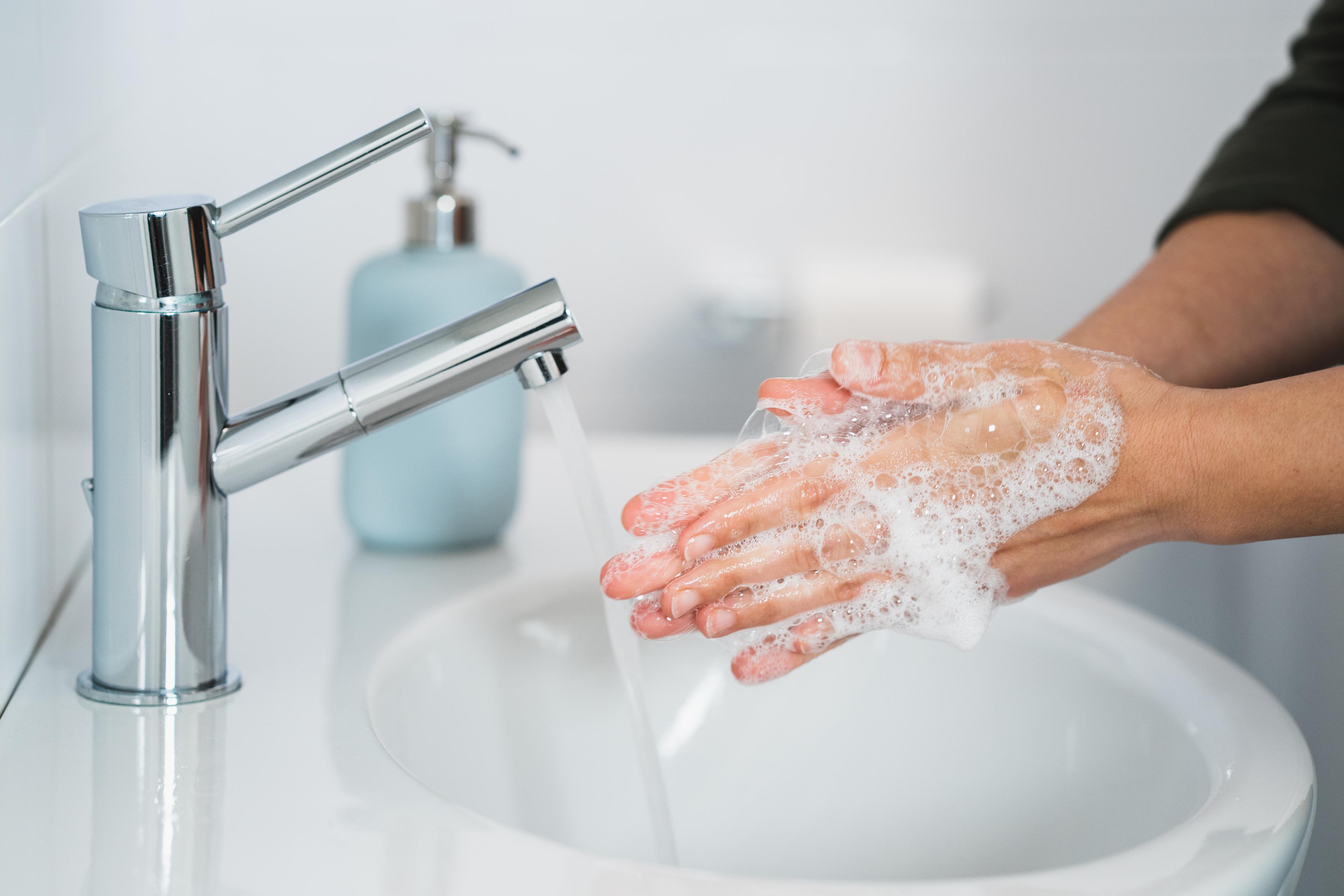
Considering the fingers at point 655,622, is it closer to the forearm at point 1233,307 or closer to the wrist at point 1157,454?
the wrist at point 1157,454

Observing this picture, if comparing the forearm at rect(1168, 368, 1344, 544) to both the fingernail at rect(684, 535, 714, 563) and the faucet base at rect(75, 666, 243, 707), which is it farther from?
the faucet base at rect(75, 666, 243, 707)

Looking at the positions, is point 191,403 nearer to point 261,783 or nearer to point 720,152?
point 261,783

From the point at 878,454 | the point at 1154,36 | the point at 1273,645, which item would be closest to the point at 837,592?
the point at 878,454

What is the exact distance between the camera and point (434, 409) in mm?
646

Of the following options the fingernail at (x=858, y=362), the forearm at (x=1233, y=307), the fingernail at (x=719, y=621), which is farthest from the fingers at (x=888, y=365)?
the forearm at (x=1233, y=307)

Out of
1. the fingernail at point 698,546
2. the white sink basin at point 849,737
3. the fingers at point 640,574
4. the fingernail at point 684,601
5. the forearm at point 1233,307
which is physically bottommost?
the white sink basin at point 849,737

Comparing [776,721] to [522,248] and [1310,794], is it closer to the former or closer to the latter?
[1310,794]

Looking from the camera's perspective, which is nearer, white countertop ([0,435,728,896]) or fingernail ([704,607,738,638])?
white countertop ([0,435,728,896])

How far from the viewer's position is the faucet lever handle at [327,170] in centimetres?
42

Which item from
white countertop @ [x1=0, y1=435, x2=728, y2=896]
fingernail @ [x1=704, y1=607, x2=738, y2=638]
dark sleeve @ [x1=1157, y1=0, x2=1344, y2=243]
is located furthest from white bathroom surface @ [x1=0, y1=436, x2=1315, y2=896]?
dark sleeve @ [x1=1157, y1=0, x2=1344, y2=243]

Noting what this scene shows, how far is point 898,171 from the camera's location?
3.58ft

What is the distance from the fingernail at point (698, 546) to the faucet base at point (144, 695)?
0.20 m

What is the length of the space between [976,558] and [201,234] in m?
0.33

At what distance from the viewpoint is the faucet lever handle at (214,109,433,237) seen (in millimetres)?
421
